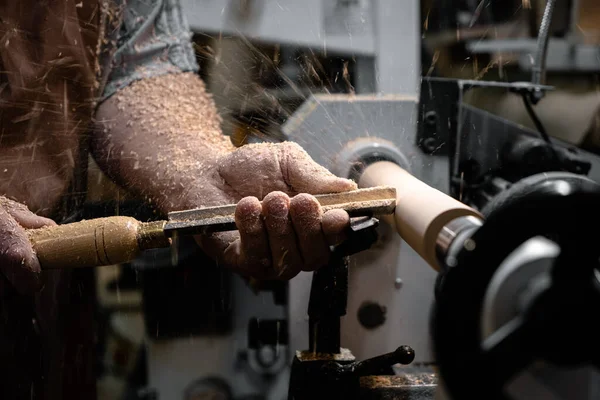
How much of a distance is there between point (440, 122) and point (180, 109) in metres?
0.46

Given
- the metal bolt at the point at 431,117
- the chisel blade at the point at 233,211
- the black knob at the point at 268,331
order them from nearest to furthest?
1. the chisel blade at the point at 233,211
2. the metal bolt at the point at 431,117
3. the black knob at the point at 268,331

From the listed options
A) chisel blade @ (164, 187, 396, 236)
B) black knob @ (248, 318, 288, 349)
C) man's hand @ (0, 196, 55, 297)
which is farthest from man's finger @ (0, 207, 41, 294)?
black knob @ (248, 318, 288, 349)

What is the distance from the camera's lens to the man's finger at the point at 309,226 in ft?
2.41

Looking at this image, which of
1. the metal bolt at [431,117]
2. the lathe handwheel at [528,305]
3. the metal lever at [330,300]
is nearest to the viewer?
the lathe handwheel at [528,305]

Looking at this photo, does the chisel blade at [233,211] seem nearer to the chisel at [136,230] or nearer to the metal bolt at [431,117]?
the chisel at [136,230]

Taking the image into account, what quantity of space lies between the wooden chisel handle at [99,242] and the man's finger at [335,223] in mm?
199

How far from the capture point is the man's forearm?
3.21ft

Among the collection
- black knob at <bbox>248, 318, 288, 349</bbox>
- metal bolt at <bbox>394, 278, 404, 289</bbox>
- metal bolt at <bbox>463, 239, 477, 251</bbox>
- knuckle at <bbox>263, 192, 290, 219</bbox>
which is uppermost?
metal bolt at <bbox>463, 239, 477, 251</bbox>

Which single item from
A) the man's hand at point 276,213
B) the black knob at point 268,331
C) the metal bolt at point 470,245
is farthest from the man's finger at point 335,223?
the black knob at point 268,331

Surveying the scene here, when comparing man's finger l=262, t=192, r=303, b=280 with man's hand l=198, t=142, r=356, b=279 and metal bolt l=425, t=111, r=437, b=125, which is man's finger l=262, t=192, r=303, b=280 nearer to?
man's hand l=198, t=142, r=356, b=279

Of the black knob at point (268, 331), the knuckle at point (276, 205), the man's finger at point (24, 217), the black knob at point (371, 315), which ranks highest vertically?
the knuckle at point (276, 205)

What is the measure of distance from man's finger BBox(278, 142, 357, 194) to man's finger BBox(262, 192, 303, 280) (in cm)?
6

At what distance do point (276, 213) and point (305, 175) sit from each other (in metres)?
0.09

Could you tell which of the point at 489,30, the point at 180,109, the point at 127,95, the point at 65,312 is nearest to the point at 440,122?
the point at 180,109
